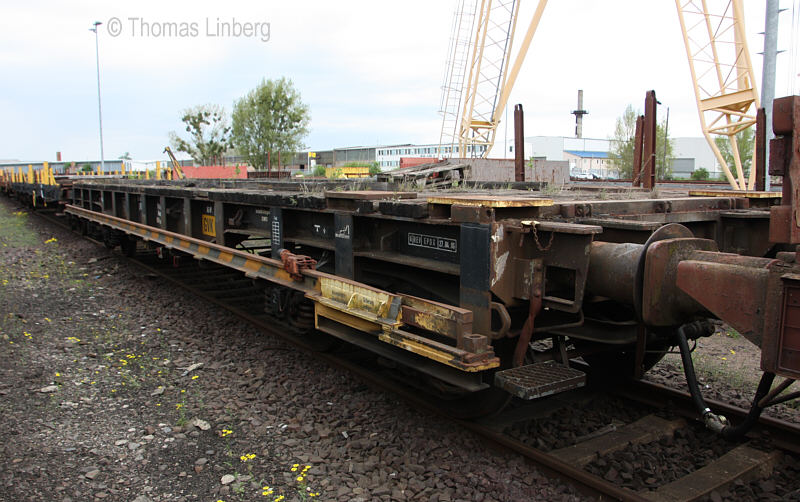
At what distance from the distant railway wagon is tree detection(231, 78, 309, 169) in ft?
165

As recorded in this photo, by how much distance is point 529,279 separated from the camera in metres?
3.80

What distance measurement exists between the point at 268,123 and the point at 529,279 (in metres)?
53.7

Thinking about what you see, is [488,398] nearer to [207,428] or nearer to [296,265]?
[296,265]

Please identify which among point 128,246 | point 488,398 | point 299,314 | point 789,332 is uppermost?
point 789,332

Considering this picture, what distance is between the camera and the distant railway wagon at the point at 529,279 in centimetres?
282

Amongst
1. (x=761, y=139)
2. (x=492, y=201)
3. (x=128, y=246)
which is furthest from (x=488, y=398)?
(x=128, y=246)

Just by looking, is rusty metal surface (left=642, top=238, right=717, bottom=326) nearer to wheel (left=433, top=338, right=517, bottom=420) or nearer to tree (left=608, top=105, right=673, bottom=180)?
wheel (left=433, top=338, right=517, bottom=420)

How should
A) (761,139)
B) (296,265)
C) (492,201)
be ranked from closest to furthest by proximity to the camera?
1. (492,201)
2. (296,265)
3. (761,139)

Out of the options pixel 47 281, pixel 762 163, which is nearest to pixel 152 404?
pixel 47 281

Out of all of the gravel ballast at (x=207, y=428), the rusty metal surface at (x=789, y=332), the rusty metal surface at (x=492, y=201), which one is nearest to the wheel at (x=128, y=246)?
the gravel ballast at (x=207, y=428)

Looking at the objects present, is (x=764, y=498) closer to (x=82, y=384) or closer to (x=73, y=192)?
(x=82, y=384)

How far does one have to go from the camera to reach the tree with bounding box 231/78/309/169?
53938mm

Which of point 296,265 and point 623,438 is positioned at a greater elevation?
point 296,265

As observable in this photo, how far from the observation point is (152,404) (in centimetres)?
495
